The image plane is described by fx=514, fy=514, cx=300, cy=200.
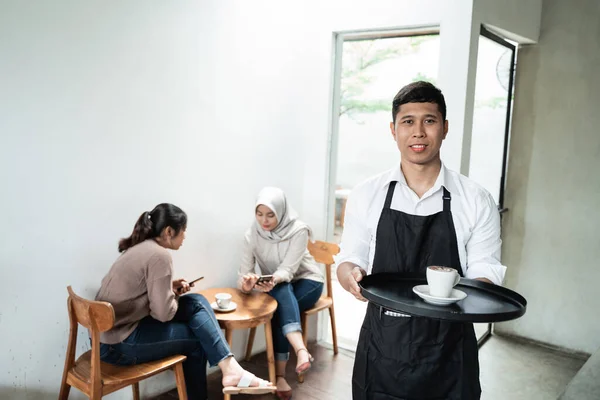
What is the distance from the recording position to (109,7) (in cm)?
243

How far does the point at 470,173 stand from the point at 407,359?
6.79 feet

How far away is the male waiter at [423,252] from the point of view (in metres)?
1.58

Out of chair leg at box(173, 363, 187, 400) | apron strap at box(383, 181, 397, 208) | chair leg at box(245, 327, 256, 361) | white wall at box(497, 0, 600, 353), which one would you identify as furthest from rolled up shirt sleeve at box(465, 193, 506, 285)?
white wall at box(497, 0, 600, 353)

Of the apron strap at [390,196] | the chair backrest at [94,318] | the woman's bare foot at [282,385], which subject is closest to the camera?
the apron strap at [390,196]

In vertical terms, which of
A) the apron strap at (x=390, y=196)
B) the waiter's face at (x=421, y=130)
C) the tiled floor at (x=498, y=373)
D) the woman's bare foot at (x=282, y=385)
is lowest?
the tiled floor at (x=498, y=373)

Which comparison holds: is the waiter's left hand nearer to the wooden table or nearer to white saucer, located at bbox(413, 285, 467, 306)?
white saucer, located at bbox(413, 285, 467, 306)

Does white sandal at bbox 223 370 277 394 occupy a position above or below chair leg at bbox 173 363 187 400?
below

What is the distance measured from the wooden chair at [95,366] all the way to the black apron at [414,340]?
103cm

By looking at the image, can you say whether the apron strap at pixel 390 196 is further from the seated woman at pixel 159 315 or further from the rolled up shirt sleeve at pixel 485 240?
the seated woman at pixel 159 315

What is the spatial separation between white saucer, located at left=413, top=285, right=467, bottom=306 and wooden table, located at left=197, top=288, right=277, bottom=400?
4.60ft

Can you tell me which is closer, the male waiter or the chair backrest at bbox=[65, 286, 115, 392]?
the male waiter

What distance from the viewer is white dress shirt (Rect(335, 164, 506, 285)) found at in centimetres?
161

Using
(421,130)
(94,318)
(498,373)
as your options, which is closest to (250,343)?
(94,318)

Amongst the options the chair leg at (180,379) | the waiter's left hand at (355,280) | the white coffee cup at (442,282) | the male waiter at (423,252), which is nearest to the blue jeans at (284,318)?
the chair leg at (180,379)
